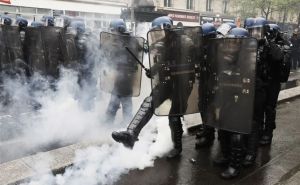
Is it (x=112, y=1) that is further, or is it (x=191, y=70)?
(x=112, y=1)

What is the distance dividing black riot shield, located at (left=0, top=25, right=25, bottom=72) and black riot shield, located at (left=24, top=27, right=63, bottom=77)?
0.14 m

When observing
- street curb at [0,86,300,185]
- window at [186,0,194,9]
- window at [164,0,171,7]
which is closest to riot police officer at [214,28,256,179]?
street curb at [0,86,300,185]

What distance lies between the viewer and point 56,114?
5.98 m

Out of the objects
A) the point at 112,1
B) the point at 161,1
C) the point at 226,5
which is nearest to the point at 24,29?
the point at 112,1

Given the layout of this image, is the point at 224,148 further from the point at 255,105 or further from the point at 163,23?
the point at 163,23

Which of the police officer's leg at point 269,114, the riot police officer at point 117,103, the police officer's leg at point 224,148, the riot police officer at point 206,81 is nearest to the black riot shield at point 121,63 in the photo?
the riot police officer at point 117,103

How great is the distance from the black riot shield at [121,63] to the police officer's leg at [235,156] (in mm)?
1745

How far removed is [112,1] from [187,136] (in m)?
18.4

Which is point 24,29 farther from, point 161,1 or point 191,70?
point 161,1

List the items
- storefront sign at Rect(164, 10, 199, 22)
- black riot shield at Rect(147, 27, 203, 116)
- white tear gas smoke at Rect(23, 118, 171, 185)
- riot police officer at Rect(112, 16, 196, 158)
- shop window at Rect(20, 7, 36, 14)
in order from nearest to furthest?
1. white tear gas smoke at Rect(23, 118, 171, 185)
2. black riot shield at Rect(147, 27, 203, 116)
3. riot police officer at Rect(112, 16, 196, 158)
4. shop window at Rect(20, 7, 36, 14)
5. storefront sign at Rect(164, 10, 199, 22)

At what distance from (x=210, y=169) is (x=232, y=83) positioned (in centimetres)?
118

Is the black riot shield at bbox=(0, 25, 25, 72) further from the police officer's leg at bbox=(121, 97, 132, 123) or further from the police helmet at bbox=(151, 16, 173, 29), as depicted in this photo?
the police helmet at bbox=(151, 16, 173, 29)

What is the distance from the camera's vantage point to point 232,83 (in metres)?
3.79

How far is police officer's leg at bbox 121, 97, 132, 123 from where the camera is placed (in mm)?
5597
